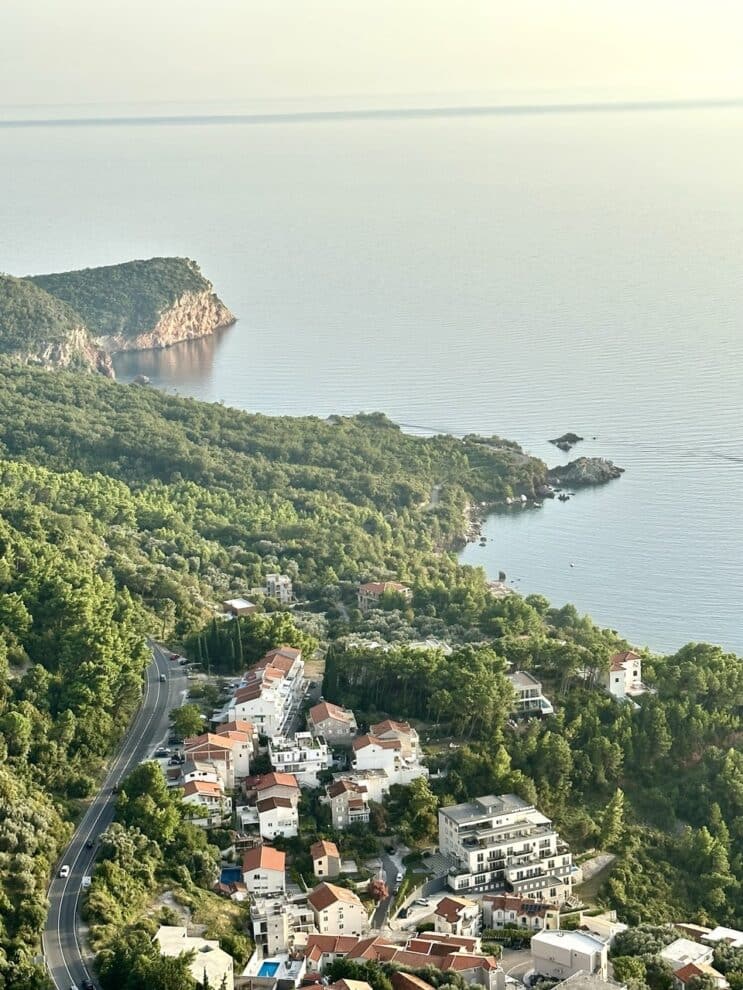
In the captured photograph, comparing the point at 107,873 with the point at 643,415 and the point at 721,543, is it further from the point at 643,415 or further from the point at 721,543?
the point at 643,415

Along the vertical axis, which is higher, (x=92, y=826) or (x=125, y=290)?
(x=125, y=290)

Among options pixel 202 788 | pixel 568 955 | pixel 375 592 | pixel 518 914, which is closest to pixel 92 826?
pixel 202 788

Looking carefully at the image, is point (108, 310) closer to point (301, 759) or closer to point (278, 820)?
point (301, 759)

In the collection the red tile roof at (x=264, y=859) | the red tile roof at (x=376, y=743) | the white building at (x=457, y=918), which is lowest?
the white building at (x=457, y=918)

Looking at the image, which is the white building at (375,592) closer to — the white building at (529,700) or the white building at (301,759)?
the white building at (529,700)

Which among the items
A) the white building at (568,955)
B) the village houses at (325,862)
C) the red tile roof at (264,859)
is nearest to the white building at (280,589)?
the village houses at (325,862)

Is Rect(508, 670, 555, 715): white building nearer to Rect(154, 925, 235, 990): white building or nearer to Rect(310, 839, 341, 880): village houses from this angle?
Rect(310, 839, 341, 880): village houses
